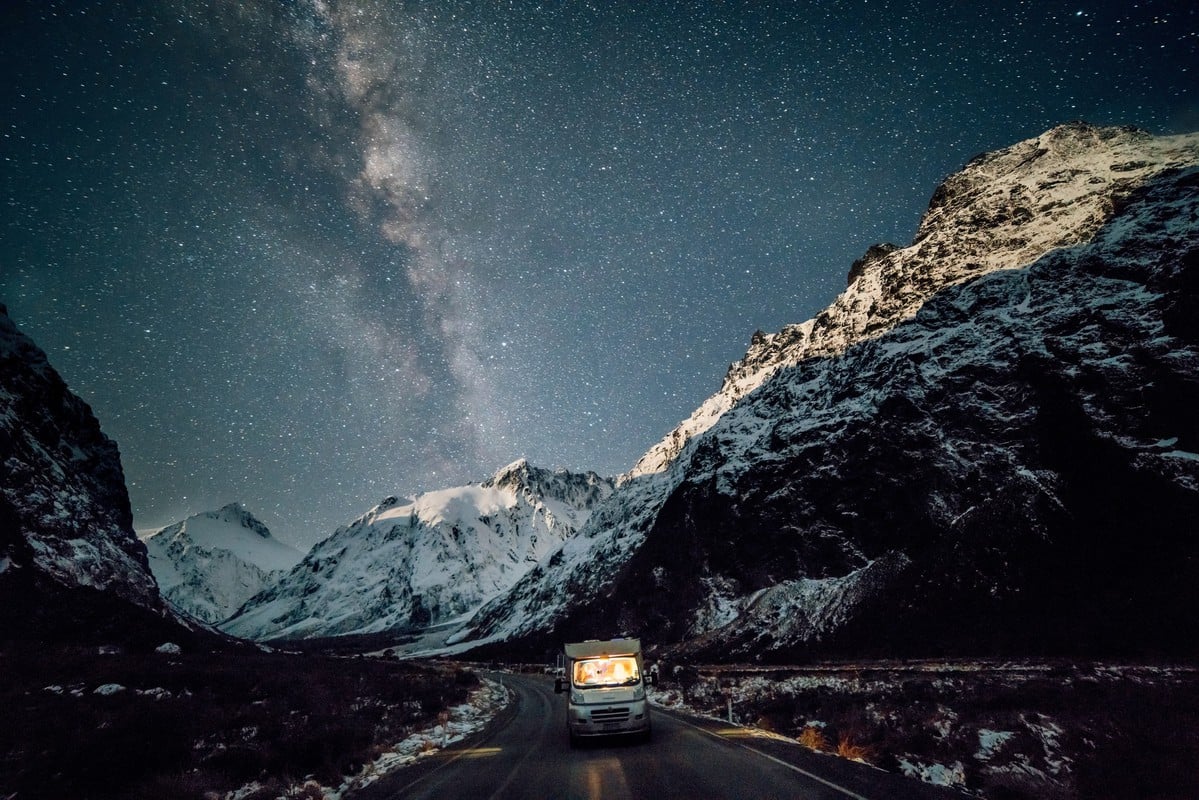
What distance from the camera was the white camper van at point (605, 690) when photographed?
42.0ft

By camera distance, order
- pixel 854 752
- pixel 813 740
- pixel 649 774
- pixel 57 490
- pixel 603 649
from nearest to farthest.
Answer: pixel 649 774, pixel 854 752, pixel 813 740, pixel 603 649, pixel 57 490

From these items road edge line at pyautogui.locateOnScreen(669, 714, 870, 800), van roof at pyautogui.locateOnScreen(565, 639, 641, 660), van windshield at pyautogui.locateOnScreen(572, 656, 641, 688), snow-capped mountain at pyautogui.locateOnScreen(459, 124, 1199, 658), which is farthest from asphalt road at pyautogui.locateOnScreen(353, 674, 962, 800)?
snow-capped mountain at pyautogui.locateOnScreen(459, 124, 1199, 658)

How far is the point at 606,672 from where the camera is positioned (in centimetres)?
1357

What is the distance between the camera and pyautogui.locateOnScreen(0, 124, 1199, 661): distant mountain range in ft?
161

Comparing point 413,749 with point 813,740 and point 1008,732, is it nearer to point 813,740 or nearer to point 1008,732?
point 813,740

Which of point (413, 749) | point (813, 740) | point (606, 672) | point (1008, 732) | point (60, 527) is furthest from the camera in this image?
point (60, 527)

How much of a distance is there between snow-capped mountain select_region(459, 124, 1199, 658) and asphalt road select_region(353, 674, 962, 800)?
48.8 meters

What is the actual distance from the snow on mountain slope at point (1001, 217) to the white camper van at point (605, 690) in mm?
90105

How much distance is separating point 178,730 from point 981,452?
75617 millimetres

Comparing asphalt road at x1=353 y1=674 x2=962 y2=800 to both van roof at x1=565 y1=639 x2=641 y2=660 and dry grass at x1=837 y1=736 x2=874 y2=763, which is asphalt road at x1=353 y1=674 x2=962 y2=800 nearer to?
dry grass at x1=837 y1=736 x2=874 y2=763

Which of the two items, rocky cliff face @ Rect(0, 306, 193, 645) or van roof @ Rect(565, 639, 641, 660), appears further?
rocky cliff face @ Rect(0, 306, 193, 645)

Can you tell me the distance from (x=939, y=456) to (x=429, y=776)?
72.6 m

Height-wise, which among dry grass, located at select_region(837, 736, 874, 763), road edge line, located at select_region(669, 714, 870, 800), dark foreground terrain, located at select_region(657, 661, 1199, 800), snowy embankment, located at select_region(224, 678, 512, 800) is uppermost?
snowy embankment, located at select_region(224, 678, 512, 800)

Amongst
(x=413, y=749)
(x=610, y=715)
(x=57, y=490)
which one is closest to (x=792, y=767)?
(x=610, y=715)
